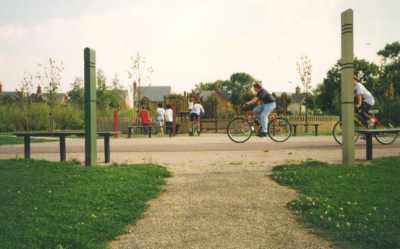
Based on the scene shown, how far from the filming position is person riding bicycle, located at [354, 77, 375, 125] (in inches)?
519

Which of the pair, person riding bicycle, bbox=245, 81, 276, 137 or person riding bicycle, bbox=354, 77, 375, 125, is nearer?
person riding bicycle, bbox=354, 77, 375, 125

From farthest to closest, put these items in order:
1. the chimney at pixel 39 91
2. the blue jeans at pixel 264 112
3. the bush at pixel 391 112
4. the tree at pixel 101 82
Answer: the tree at pixel 101 82, the chimney at pixel 39 91, the bush at pixel 391 112, the blue jeans at pixel 264 112

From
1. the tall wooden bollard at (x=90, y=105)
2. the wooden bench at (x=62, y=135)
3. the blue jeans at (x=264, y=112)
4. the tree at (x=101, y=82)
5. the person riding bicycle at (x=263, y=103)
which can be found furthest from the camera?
the tree at (x=101, y=82)

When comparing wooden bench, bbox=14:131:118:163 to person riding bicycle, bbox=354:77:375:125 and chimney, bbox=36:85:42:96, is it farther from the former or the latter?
chimney, bbox=36:85:42:96

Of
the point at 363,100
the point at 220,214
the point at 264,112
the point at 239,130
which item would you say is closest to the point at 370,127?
the point at 363,100

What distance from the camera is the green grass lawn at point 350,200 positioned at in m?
4.56

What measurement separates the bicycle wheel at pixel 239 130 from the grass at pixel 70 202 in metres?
6.89

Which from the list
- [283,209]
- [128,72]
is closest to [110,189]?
[283,209]

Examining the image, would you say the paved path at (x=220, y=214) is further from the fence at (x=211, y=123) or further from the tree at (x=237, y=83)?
the tree at (x=237, y=83)

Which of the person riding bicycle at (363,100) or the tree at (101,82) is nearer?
the person riding bicycle at (363,100)

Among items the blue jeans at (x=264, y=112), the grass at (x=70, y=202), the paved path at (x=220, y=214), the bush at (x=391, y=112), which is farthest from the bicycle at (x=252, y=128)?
the bush at (x=391, y=112)

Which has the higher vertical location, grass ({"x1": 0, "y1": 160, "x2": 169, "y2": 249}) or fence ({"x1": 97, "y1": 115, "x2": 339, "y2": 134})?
fence ({"x1": 97, "y1": 115, "x2": 339, "y2": 134})

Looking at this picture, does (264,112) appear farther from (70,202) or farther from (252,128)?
(70,202)

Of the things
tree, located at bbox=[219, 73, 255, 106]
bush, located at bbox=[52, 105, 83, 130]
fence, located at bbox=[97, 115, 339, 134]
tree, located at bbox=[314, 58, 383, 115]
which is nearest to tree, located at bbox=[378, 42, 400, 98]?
tree, located at bbox=[314, 58, 383, 115]
